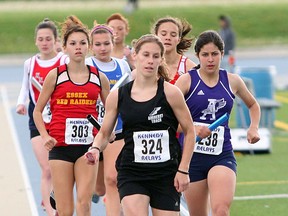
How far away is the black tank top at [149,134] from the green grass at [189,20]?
29.3 meters

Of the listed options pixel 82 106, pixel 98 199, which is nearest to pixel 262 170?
pixel 98 199

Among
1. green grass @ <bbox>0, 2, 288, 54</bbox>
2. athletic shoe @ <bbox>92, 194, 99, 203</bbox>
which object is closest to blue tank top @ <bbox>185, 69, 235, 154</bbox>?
athletic shoe @ <bbox>92, 194, 99, 203</bbox>

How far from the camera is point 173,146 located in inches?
285

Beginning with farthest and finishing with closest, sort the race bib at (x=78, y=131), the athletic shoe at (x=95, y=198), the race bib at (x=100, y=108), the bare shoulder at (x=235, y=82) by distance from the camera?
the athletic shoe at (x=95, y=198), the race bib at (x=100, y=108), the race bib at (x=78, y=131), the bare shoulder at (x=235, y=82)

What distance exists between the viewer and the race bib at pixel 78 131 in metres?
8.46

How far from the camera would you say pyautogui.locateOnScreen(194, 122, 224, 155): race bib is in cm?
795

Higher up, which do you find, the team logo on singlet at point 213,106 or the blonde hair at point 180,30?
the blonde hair at point 180,30

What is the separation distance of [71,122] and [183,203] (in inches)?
115

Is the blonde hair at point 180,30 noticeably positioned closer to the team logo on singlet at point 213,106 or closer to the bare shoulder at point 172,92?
the team logo on singlet at point 213,106

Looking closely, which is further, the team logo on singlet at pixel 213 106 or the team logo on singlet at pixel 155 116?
the team logo on singlet at pixel 213 106

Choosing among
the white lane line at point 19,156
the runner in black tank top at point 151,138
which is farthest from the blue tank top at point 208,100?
the white lane line at point 19,156

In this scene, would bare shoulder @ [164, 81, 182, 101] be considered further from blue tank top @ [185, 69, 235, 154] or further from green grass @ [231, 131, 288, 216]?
green grass @ [231, 131, 288, 216]

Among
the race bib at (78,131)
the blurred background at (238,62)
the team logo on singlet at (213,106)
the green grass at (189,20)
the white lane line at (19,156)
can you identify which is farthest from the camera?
the green grass at (189,20)

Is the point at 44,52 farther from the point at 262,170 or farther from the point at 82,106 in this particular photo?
the point at 262,170
